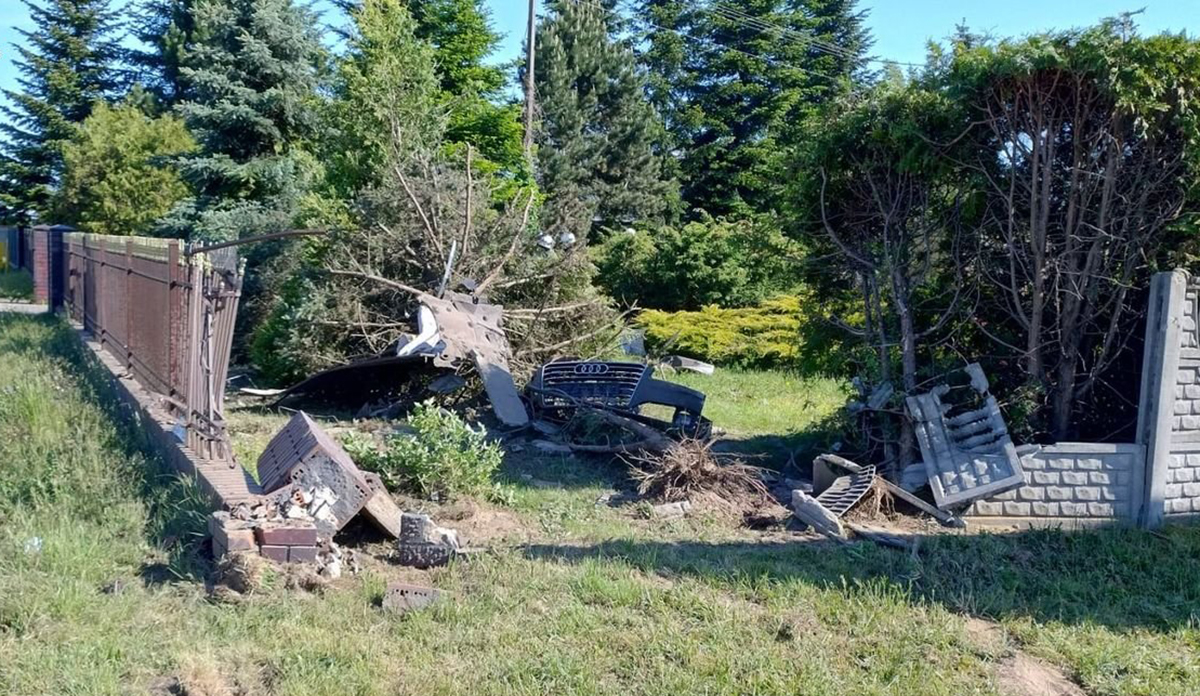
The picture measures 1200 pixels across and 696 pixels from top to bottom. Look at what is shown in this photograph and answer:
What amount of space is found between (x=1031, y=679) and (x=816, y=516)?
2.14 metres

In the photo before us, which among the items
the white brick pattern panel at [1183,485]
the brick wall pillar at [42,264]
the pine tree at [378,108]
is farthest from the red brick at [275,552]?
the brick wall pillar at [42,264]

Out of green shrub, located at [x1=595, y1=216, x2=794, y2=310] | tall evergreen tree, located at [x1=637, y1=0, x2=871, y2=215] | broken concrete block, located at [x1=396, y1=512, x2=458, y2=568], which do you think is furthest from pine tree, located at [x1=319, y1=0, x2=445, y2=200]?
tall evergreen tree, located at [x1=637, y1=0, x2=871, y2=215]

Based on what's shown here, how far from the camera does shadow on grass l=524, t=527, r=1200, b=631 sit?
5215 millimetres

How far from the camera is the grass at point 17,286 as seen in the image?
23422mm

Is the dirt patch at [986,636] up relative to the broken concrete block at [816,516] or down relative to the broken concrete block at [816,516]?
down

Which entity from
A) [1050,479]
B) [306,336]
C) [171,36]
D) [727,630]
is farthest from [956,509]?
[171,36]

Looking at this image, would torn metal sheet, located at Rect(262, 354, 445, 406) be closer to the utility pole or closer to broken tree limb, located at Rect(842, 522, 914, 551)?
A: broken tree limb, located at Rect(842, 522, 914, 551)

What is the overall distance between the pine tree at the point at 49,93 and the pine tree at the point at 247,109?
1685cm

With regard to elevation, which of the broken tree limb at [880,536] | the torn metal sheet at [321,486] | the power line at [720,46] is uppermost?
the power line at [720,46]

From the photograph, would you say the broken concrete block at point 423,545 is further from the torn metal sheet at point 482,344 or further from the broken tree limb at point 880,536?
the torn metal sheet at point 482,344

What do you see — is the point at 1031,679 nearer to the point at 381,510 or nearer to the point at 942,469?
the point at 942,469

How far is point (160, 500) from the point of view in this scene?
19.1 ft

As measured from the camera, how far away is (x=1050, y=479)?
6.75 meters

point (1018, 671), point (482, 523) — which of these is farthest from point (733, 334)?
point (1018, 671)
